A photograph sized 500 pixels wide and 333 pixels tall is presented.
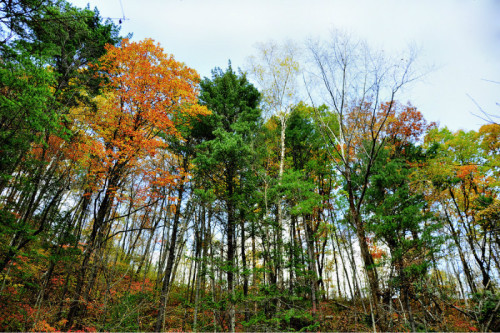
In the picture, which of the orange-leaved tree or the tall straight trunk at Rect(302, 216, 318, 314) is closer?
the tall straight trunk at Rect(302, 216, 318, 314)

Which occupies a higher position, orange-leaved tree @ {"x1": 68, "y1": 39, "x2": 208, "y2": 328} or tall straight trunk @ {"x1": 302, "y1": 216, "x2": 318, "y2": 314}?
orange-leaved tree @ {"x1": 68, "y1": 39, "x2": 208, "y2": 328}

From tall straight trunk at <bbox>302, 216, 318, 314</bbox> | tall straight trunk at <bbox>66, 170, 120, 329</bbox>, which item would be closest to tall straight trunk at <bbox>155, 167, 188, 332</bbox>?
A: tall straight trunk at <bbox>66, 170, 120, 329</bbox>

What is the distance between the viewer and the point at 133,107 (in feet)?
24.9

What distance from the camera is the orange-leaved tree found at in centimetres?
715

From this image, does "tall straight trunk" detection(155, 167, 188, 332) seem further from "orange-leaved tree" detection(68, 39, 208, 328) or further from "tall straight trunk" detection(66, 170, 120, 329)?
"tall straight trunk" detection(66, 170, 120, 329)

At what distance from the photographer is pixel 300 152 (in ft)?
38.2

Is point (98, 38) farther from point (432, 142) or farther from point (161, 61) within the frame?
point (432, 142)

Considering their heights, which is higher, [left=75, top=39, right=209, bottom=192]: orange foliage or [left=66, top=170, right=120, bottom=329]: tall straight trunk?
[left=75, top=39, right=209, bottom=192]: orange foliage

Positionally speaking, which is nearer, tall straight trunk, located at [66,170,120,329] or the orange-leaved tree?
tall straight trunk, located at [66,170,120,329]

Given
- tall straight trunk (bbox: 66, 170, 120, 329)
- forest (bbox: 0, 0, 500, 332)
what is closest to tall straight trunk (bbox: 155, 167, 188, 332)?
forest (bbox: 0, 0, 500, 332)

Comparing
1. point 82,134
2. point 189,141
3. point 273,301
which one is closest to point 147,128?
point 189,141

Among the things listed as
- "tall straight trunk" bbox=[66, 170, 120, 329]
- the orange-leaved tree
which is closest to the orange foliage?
the orange-leaved tree

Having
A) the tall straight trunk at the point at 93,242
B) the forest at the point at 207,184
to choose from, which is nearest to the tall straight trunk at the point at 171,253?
the forest at the point at 207,184

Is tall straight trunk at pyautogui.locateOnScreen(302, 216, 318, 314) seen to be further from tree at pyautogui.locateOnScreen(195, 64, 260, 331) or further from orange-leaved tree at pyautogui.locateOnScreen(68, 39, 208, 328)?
orange-leaved tree at pyautogui.locateOnScreen(68, 39, 208, 328)
